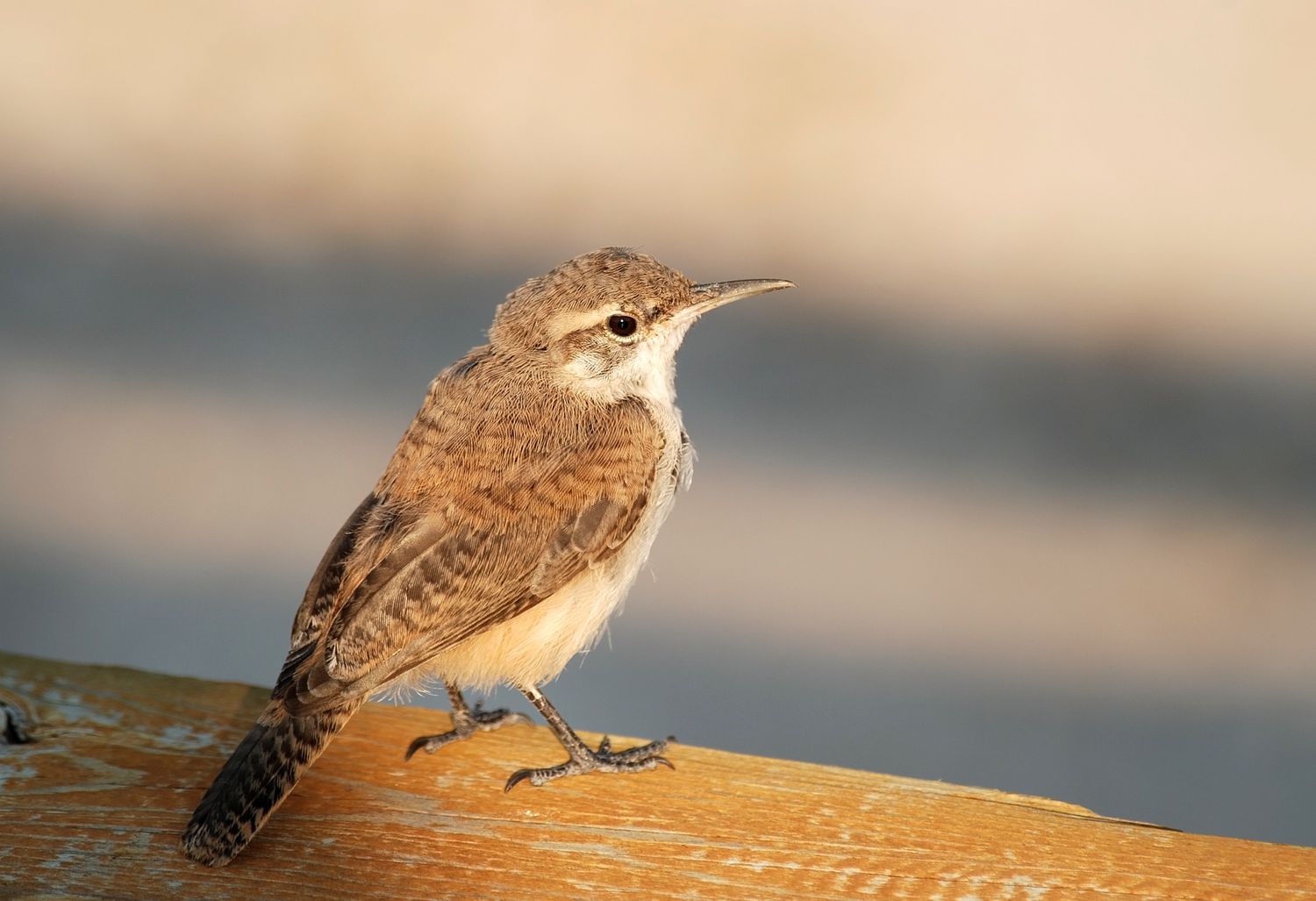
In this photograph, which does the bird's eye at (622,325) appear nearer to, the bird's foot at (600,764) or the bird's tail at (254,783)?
the bird's foot at (600,764)

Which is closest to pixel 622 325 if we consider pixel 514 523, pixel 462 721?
pixel 514 523

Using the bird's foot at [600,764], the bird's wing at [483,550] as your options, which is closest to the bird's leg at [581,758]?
the bird's foot at [600,764]

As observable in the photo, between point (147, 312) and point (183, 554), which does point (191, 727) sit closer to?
point (183, 554)

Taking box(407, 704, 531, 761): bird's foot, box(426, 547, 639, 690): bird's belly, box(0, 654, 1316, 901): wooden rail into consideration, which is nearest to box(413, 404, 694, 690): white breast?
box(426, 547, 639, 690): bird's belly

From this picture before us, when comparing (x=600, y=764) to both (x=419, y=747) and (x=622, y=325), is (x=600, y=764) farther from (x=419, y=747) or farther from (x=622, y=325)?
(x=622, y=325)

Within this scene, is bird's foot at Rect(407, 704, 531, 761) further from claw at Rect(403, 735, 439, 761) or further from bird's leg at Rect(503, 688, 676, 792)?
bird's leg at Rect(503, 688, 676, 792)

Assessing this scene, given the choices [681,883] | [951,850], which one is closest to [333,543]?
[681,883]
